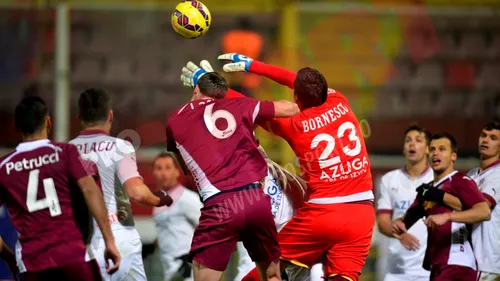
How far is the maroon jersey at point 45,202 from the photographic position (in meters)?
6.05

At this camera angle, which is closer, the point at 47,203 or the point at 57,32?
the point at 47,203

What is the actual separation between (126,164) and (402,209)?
3.70 metres

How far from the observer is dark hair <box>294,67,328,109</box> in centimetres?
736

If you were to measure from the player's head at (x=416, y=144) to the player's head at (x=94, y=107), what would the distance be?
3.72 meters

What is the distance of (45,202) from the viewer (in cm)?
604

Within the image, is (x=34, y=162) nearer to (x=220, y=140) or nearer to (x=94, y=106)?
(x=94, y=106)

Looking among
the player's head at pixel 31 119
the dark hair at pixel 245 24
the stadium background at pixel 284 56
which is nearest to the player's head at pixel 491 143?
the player's head at pixel 31 119

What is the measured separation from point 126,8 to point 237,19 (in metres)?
2.13

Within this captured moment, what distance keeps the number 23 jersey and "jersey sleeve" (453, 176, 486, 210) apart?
0.97 meters

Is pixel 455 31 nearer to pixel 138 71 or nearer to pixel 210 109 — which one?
pixel 138 71

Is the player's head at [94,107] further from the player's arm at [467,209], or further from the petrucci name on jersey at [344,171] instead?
the player's arm at [467,209]

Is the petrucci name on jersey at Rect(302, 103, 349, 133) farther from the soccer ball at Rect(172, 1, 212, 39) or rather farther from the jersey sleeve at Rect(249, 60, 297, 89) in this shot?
the soccer ball at Rect(172, 1, 212, 39)

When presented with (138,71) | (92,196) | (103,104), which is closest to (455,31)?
(138,71)

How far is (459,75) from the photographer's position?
17.8 metres
